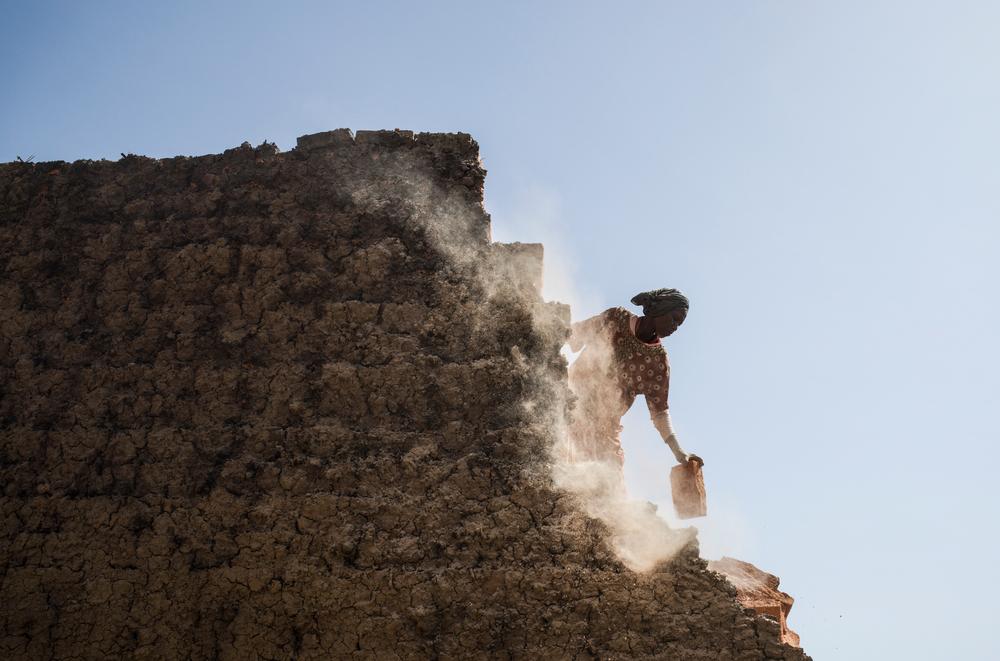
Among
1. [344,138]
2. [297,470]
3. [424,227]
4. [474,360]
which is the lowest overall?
[297,470]

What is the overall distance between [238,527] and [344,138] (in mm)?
1887

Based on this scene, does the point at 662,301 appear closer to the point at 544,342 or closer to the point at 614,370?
the point at 614,370

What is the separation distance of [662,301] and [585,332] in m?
0.45

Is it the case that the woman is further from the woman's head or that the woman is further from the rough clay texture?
the rough clay texture

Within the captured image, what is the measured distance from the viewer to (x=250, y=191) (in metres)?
4.30

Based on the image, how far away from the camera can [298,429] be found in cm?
381

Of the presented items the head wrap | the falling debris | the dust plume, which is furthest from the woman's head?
the falling debris

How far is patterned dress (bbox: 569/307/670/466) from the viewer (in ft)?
15.3

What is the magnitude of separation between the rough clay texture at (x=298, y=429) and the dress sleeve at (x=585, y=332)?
0.80 meters

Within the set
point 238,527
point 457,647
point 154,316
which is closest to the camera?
point 457,647

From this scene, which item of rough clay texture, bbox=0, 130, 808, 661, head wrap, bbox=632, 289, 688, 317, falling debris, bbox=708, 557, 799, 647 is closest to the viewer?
rough clay texture, bbox=0, 130, 808, 661

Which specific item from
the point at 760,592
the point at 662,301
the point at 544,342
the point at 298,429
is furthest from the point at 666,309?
the point at 298,429

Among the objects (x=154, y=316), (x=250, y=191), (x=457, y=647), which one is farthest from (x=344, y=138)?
(x=457, y=647)

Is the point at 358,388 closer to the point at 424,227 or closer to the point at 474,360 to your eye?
the point at 474,360
